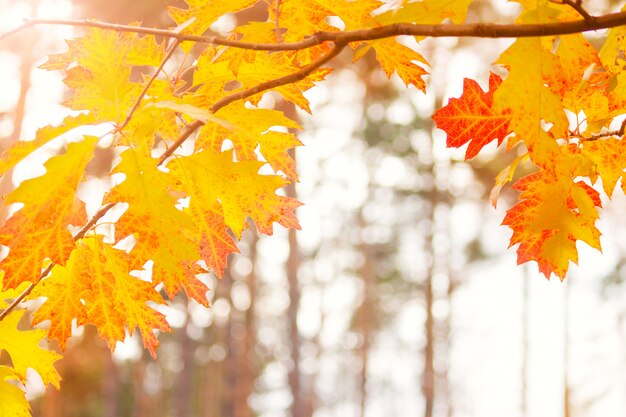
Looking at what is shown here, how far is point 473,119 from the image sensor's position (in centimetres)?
124

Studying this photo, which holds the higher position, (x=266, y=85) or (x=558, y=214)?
(x=266, y=85)

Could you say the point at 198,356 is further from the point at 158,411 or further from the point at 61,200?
the point at 61,200

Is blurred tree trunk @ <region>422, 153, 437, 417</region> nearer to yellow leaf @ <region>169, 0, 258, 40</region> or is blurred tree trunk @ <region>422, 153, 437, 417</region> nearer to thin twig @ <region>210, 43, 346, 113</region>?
thin twig @ <region>210, 43, 346, 113</region>

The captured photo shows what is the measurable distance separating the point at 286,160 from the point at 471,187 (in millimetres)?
15750

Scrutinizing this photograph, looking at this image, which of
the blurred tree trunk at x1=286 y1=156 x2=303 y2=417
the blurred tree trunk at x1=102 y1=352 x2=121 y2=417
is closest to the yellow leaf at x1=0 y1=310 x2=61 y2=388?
the blurred tree trunk at x1=286 y1=156 x2=303 y2=417

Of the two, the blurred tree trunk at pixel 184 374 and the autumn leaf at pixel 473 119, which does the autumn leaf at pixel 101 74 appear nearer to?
the autumn leaf at pixel 473 119

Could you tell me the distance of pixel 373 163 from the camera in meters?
17.3

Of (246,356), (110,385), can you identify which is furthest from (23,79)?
(246,356)

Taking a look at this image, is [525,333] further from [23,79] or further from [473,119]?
[473,119]

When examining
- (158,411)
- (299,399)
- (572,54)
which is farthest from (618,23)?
(158,411)

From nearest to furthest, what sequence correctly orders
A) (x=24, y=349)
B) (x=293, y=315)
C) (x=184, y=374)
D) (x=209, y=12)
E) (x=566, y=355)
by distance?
(x=209, y=12) → (x=24, y=349) → (x=293, y=315) → (x=566, y=355) → (x=184, y=374)

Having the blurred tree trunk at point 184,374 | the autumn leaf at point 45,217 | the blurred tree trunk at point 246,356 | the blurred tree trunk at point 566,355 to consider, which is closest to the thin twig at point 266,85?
the autumn leaf at point 45,217

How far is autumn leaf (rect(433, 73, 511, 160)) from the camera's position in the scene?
123 cm

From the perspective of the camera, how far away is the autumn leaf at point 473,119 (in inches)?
48.4
